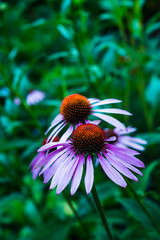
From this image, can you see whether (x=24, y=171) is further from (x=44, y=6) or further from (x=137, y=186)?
(x=44, y=6)

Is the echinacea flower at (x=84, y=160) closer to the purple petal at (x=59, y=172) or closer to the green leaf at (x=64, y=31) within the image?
the purple petal at (x=59, y=172)

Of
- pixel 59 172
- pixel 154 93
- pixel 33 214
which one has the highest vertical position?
pixel 154 93

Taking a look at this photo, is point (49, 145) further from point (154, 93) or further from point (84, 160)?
point (154, 93)

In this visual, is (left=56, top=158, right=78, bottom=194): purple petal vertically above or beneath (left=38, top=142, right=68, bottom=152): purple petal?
beneath

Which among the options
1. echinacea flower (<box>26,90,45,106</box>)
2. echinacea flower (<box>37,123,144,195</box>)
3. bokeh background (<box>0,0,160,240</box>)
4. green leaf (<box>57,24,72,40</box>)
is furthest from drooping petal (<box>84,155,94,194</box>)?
echinacea flower (<box>26,90,45,106</box>)

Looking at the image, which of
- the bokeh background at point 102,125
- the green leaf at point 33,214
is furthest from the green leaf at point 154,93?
the green leaf at point 33,214

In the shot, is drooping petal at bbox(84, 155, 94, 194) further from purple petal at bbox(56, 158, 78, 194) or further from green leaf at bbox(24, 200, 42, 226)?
green leaf at bbox(24, 200, 42, 226)

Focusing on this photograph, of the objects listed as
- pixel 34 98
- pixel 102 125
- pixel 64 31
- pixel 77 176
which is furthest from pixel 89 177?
pixel 34 98

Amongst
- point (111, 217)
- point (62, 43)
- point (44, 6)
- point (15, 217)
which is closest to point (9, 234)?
point (15, 217)
